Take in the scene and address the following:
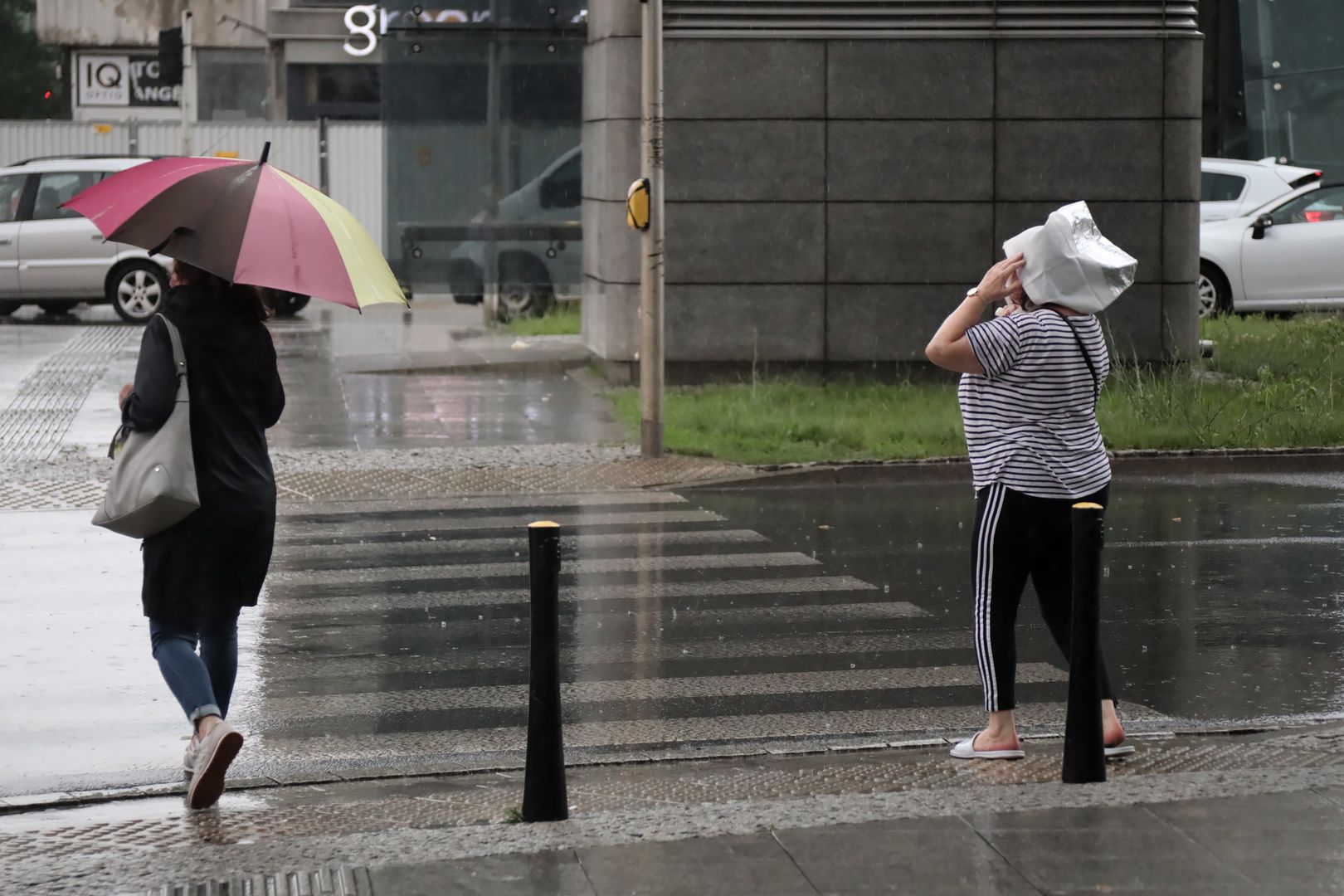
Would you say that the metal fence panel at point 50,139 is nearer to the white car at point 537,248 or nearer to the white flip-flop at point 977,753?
the white car at point 537,248

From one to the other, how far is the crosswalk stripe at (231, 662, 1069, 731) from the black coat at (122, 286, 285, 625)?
4.06 feet

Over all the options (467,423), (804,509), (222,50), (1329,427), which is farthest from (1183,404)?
(222,50)

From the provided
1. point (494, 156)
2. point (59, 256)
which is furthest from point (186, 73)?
point (494, 156)

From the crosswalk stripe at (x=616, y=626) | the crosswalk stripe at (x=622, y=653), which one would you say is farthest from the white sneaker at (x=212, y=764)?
the crosswalk stripe at (x=616, y=626)

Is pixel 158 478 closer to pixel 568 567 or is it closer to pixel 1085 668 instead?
pixel 1085 668

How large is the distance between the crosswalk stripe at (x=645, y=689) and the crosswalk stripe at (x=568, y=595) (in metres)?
1.50

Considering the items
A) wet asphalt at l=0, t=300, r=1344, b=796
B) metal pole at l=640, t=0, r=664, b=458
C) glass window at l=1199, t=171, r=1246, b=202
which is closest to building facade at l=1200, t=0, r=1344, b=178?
glass window at l=1199, t=171, r=1246, b=202

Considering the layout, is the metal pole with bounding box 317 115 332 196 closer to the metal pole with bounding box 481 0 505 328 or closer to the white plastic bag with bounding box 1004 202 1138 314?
the metal pole with bounding box 481 0 505 328

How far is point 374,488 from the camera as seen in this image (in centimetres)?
1241

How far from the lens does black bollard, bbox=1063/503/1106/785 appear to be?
5668mm

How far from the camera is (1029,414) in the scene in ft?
20.2

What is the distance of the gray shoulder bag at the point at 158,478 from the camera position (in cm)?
563

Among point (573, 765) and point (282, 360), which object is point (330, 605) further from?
point (282, 360)

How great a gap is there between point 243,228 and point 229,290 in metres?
0.26
